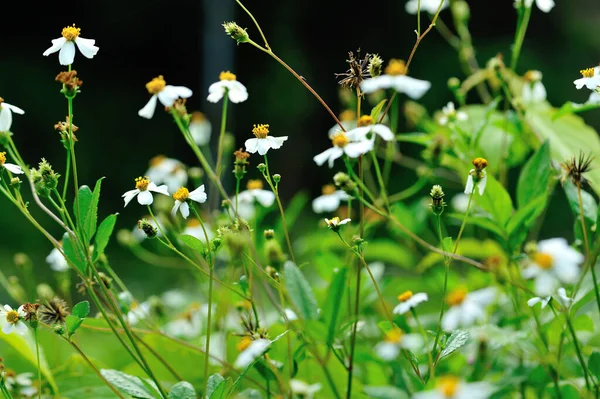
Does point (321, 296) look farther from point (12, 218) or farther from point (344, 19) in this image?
point (344, 19)

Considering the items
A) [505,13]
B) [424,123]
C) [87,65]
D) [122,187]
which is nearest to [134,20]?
[87,65]

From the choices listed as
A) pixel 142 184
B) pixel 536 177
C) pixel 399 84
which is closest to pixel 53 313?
pixel 142 184

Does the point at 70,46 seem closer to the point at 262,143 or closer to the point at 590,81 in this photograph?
the point at 262,143

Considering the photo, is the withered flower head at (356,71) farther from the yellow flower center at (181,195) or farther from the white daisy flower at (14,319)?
the white daisy flower at (14,319)

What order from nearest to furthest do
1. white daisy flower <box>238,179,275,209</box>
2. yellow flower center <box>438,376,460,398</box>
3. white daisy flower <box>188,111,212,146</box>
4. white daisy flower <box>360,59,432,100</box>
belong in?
yellow flower center <box>438,376,460,398</box> < white daisy flower <box>360,59,432,100</box> < white daisy flower <box>238,179,275,209</box> < white daisy flower <box>188,111,212,146</box>

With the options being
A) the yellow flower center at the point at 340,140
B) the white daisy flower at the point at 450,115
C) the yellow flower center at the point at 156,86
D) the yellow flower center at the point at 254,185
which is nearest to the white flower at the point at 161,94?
the yellow flower center at the point at 156,86

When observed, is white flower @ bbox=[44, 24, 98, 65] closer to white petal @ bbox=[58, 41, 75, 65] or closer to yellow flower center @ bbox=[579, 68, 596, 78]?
white petal @ bbox=[58, 41, 75, 65]

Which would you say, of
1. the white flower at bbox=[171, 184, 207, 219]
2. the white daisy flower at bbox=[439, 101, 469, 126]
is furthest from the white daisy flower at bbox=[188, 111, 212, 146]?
the white flower at bbox=[171, 184, 207, 219]
